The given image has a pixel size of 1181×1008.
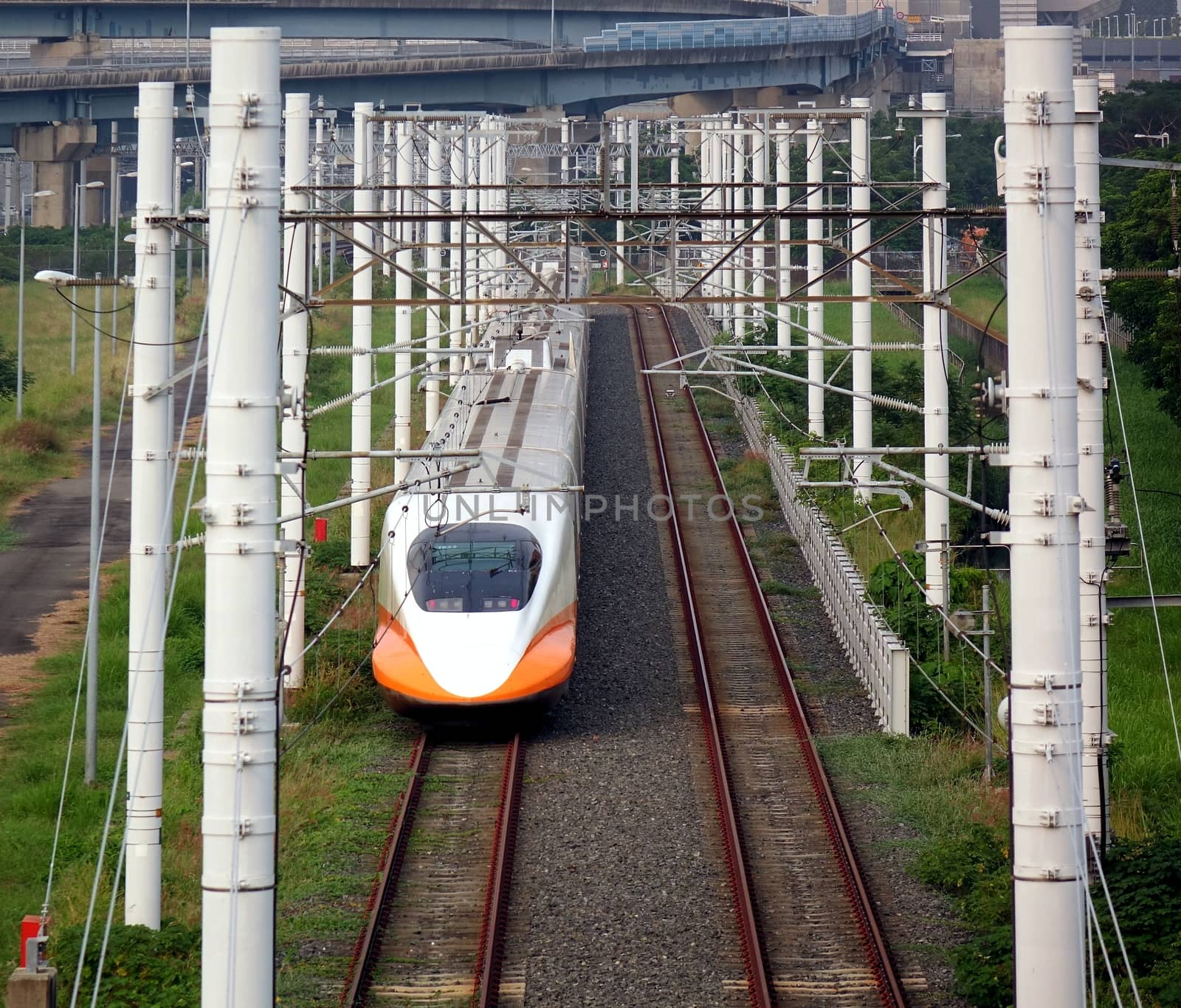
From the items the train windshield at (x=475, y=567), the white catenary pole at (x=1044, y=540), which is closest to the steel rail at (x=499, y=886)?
the train windshield at (x=475, y=567)

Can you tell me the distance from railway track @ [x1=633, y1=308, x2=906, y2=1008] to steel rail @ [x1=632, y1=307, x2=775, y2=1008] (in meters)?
0.02

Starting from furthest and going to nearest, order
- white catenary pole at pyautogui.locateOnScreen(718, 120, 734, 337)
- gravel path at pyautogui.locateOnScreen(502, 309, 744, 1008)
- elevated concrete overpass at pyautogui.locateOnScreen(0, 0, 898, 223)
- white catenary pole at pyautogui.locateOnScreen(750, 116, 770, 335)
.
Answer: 1. elevated concrete overpass at pyautogui.locateOnScreen(0, 0, 898, 223)
2. white catenary pole at pyautogui.locateOnScreen(718, 120, 734, 337)
3. white catenary pole at pyautogui.locateOnScreen(750, 116, 770, 335)
4. gravel path at pyautogui.locateOnScreen(502, 309, 744, 1008)

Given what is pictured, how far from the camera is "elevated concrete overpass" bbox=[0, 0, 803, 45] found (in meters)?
70.8

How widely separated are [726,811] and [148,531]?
6.30 meters

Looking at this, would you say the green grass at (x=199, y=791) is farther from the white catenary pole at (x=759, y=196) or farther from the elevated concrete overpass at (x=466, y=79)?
the elevated concrete overpass at (x=466, y=79)

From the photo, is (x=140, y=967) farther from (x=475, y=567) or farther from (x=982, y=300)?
(x=982, y=300)

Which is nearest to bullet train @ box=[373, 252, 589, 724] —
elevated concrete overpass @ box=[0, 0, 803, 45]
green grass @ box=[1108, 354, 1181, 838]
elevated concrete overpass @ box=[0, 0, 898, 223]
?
green grass @ box=[1108, 354, 1181, 838]

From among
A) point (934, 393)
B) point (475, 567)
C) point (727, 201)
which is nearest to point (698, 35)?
point (727, 201)

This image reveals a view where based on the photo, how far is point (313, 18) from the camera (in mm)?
71750

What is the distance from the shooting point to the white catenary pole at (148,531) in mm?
12375

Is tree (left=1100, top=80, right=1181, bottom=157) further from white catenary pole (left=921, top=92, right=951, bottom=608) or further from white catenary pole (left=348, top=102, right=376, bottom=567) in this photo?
white catenary pole (left=921, top=92, right=951, bottom=608)

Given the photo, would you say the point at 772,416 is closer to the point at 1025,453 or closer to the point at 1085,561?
the point at 1085,561

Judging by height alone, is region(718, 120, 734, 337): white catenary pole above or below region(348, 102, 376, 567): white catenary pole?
above

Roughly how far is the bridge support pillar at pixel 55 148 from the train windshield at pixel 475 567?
179 ft
